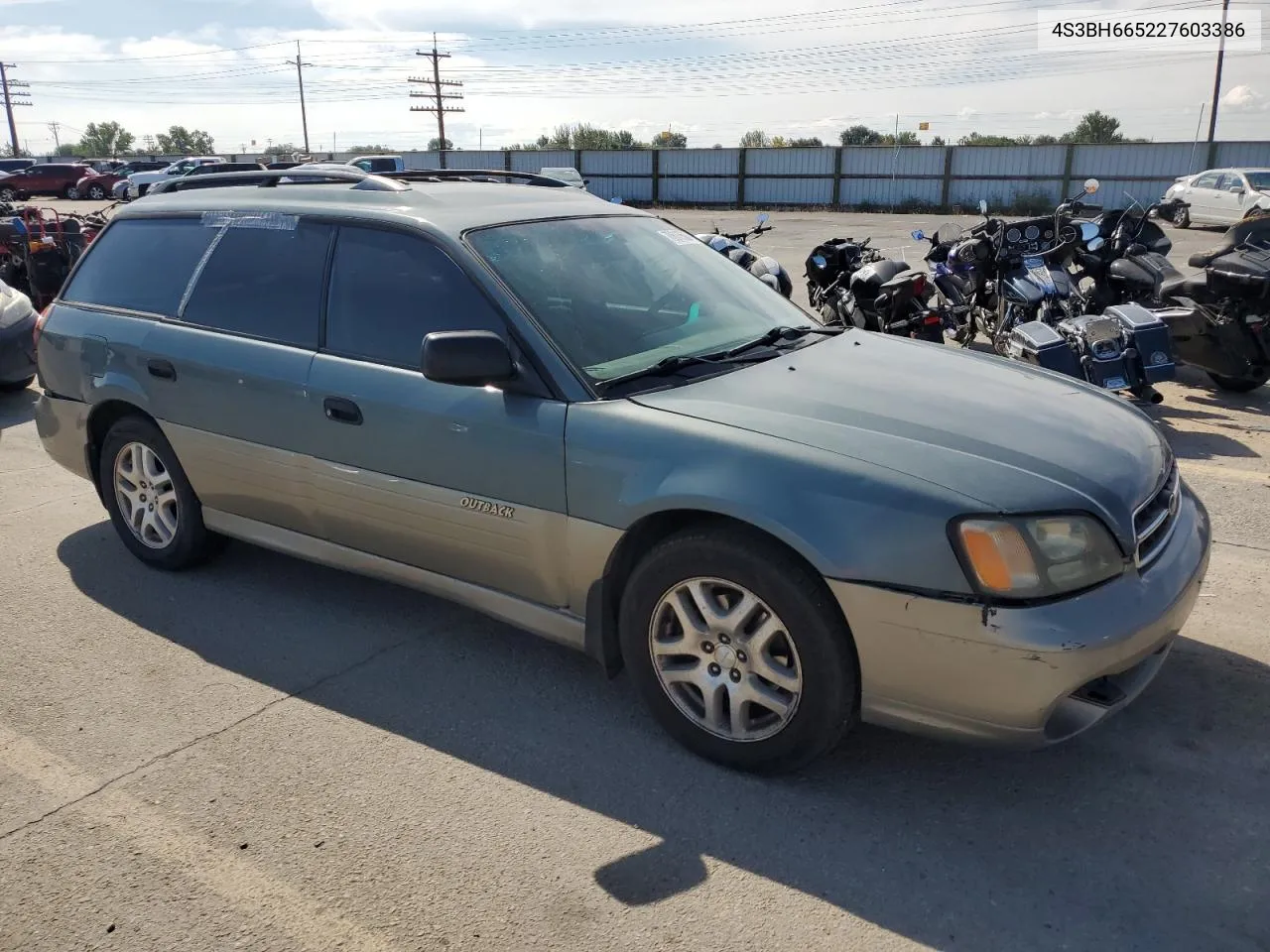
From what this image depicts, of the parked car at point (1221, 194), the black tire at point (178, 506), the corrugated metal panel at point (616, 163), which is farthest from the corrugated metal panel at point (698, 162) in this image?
the black tire at point (178, 506)

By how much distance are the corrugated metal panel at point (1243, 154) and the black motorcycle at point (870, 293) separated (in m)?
27.8

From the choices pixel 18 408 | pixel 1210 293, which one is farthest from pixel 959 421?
pixel 18 408

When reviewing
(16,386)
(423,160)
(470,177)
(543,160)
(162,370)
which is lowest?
(16,386)

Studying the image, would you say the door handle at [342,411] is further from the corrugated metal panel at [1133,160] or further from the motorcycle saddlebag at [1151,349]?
the corrugated metal panel at [1133,160]

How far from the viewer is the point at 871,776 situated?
3061mm

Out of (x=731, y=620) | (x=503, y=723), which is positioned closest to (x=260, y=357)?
(x=503, y=723)

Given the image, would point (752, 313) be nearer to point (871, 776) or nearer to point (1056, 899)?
point (871, 776)

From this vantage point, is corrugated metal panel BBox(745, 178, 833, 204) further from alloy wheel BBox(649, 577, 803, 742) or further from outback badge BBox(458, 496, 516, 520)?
alloy wheel BBox(649, 577, 803, 742)

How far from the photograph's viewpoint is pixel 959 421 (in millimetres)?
3037

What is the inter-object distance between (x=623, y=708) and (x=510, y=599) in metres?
0.54

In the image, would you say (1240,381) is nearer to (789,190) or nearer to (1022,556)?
(1022,556)

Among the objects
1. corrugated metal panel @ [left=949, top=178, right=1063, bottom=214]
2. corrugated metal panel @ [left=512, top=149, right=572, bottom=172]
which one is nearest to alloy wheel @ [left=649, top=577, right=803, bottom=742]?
corrugated metal panel @ [left=949, top=178, right=1063, bottom=214]

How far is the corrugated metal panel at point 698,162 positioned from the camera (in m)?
38.4

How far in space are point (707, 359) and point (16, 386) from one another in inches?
303
